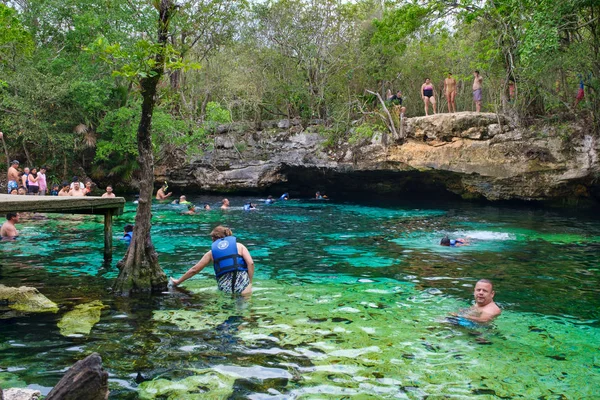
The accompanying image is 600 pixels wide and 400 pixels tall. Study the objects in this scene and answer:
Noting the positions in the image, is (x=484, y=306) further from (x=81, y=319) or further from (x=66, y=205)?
(x=66, y=205)

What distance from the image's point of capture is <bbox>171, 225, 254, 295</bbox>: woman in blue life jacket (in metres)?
9.42

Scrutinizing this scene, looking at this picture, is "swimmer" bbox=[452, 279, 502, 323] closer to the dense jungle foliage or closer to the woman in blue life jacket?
the woman in blue life jacket

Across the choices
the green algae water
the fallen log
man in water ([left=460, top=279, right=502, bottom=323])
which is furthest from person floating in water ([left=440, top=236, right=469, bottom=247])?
the fallen log

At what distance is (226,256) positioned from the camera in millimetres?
9469

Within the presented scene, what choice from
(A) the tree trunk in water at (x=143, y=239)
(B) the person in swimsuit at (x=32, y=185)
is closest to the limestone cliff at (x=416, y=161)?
(B) the person in swimsuit at (x=32, y=185)

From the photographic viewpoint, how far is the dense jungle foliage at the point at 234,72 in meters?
26.5

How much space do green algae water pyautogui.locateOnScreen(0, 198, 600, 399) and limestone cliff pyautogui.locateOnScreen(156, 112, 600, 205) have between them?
27.0ft

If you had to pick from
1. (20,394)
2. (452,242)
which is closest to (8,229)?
(20,394)

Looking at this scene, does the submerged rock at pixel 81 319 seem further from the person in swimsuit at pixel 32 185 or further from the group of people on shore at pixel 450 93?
the group of people on shore at pixel 450 93

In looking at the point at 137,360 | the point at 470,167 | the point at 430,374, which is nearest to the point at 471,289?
the point at 430,374

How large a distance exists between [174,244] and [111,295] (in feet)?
23.0

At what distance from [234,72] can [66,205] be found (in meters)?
26.7

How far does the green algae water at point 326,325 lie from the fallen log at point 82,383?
1420mm

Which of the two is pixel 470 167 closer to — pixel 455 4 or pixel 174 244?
pixel 455 4
